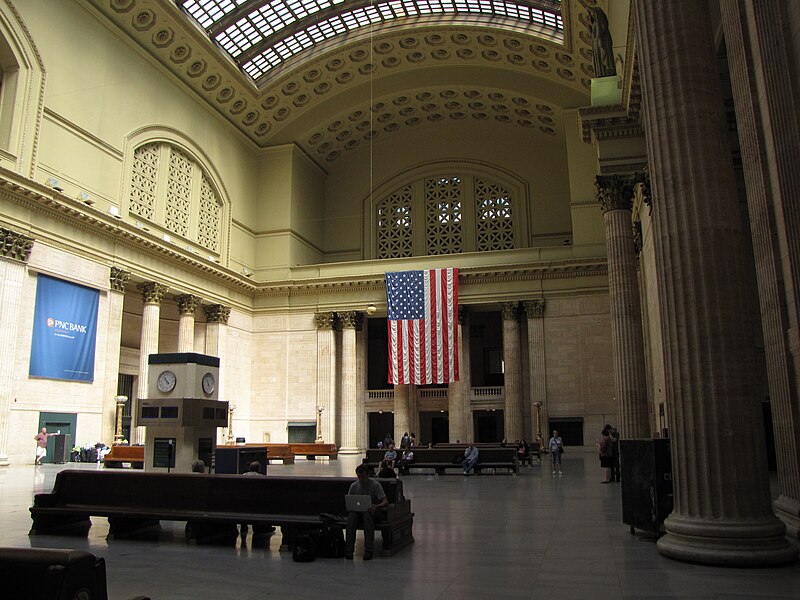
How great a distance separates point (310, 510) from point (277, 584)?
6.13ft

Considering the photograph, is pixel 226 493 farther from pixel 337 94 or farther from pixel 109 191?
pixel 337 94

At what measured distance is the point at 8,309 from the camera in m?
19.4

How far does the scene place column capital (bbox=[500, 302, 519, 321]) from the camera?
3134 centimetres

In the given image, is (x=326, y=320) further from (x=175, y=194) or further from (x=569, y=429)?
(x=569, y=429)

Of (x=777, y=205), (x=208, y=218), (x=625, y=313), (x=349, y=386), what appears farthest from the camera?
(x=349, y=386)

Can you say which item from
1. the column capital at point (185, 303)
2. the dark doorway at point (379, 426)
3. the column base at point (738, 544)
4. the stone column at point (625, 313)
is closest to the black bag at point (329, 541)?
the column base at point (738, 544)

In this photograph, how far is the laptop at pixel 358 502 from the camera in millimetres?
6805

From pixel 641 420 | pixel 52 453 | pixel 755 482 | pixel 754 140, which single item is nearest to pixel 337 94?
pixel 52 453

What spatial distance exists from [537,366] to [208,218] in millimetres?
16698

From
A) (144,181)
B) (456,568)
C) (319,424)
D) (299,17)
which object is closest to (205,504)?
(456,568)

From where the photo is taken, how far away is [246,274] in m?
33.8

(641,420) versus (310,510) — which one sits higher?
(641,420)

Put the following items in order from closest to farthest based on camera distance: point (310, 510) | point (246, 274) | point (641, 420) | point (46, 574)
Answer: point (46, 574) < point (310, 510) < point (641, 420) < point (246, 274)

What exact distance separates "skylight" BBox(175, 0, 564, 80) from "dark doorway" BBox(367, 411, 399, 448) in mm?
18652
